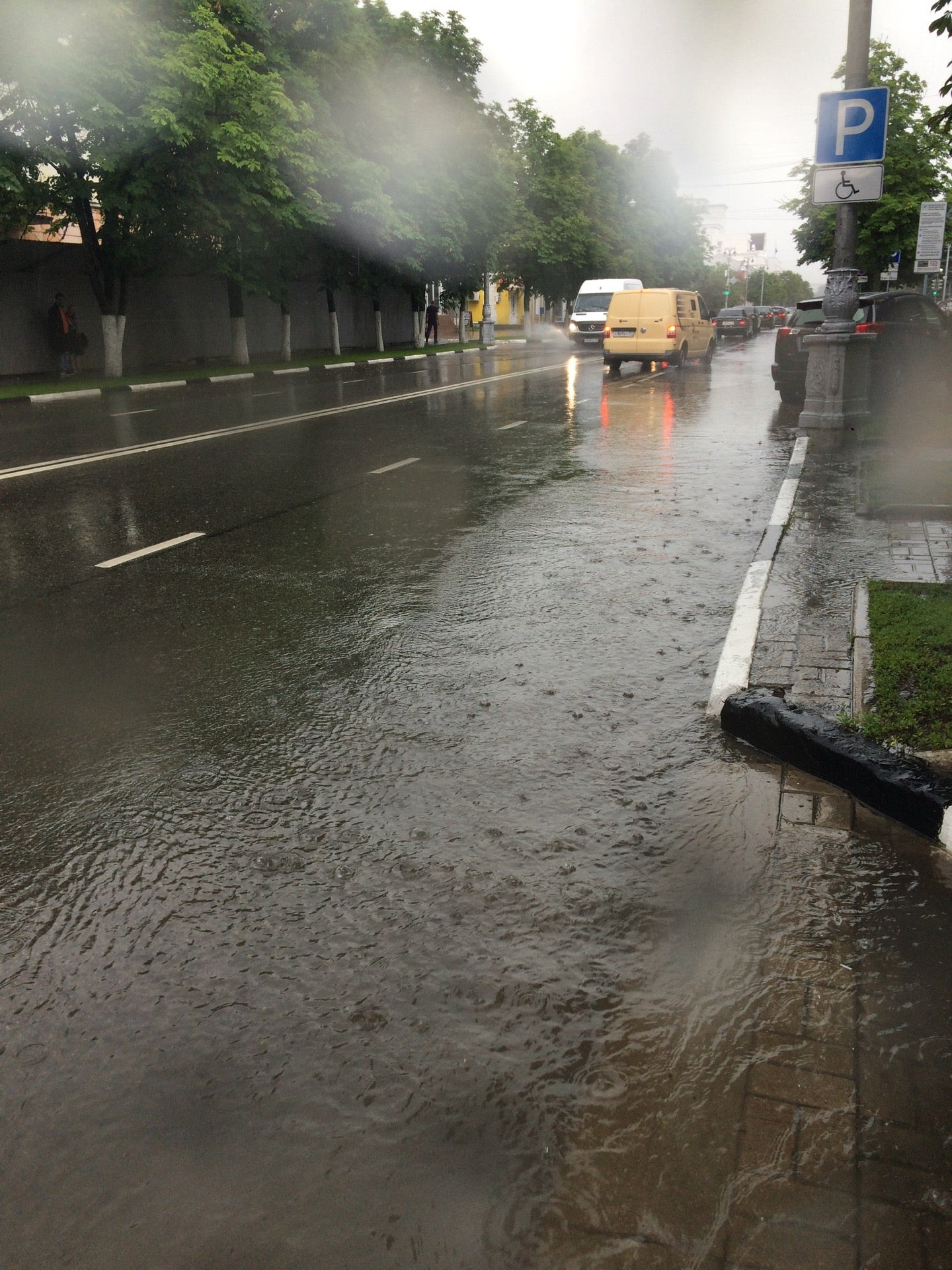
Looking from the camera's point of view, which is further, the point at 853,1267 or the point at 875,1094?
the point at 875,1094

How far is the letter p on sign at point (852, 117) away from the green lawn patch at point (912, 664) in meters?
8.41

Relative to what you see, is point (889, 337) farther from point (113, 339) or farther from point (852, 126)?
point (113, 339)

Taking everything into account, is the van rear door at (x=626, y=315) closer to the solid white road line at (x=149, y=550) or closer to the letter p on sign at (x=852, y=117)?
the letter p on sign at (x=852, y=117)

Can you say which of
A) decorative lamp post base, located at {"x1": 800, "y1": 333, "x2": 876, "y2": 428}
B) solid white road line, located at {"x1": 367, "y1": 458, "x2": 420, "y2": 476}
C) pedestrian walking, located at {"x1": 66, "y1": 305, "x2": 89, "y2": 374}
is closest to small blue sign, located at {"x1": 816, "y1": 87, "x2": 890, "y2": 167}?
decorative lamp post base, located at {"x1": 800, "y1": 333, "x2": 876, "y2": 428}

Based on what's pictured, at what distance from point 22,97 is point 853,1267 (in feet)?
73.7

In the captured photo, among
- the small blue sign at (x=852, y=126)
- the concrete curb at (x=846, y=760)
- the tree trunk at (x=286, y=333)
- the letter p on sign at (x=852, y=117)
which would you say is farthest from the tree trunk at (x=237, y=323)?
the concrete curb at (x=846, y=760)

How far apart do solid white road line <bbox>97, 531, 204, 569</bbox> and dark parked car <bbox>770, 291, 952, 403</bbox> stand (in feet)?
30.8

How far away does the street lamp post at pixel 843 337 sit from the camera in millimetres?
12297

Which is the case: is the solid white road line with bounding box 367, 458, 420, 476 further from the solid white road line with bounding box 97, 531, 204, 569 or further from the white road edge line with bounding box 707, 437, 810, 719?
the white road edge line with bounding box 707, 437, 810, 719

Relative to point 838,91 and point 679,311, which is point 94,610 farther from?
point 679,311

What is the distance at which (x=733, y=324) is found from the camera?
52281 millimetres

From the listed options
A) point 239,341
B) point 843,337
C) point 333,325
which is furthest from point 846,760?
point 333,325

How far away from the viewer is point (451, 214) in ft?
121

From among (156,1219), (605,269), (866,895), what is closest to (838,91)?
(866,895)
